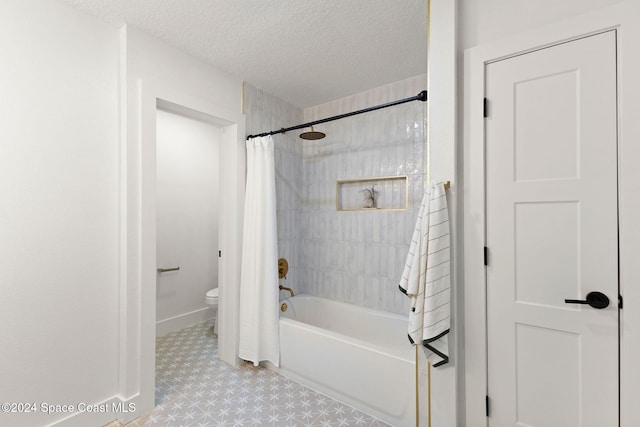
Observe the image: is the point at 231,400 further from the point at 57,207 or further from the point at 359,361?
the point at 57,207

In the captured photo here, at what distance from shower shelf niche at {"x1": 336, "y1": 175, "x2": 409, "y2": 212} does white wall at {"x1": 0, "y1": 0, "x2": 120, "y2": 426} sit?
2.05m

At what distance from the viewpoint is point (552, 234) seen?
1.38 m

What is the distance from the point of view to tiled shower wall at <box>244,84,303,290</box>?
9.68ft

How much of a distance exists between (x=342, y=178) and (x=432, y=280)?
183 centimetres

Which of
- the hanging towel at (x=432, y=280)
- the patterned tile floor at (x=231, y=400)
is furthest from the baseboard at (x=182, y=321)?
the hanging towel at (x=432, y=280)

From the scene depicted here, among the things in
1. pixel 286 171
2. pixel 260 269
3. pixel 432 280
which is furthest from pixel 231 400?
pixel 286 171

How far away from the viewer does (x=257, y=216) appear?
2.55 meters

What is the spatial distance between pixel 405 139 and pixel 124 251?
2469mm

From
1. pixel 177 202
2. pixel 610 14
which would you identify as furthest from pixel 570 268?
pixel 177 202

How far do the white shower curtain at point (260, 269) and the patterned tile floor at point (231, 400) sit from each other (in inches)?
8.2

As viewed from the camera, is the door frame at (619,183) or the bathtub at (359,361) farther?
the bathtub at (359,361)

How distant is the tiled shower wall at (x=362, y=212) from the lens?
8.93ft

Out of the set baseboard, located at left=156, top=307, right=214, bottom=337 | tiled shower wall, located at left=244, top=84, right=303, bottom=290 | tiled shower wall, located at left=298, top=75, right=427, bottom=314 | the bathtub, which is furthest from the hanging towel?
baseboard, located at left=156, top=307, right=214, bottom=337

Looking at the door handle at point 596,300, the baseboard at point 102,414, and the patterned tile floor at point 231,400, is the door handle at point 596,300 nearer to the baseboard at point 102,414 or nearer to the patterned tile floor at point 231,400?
the patterned tile floor at point 231,400
